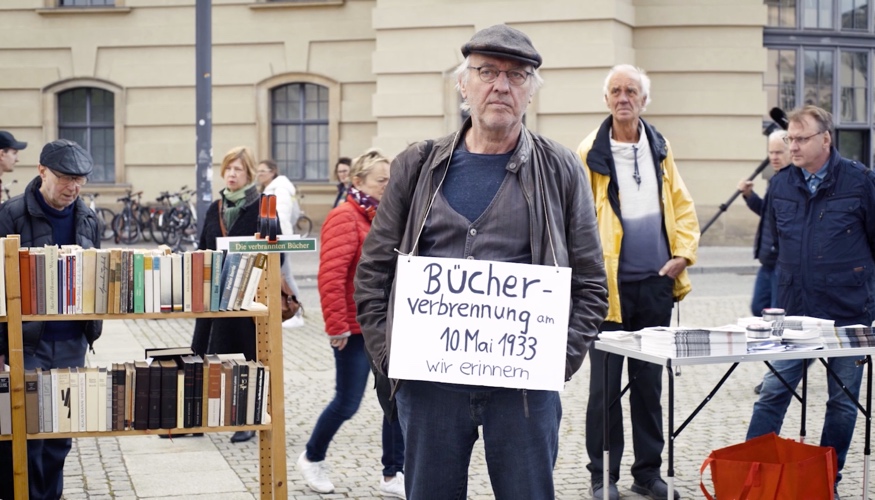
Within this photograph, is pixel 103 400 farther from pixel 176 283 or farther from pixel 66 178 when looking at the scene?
pixel 66 178

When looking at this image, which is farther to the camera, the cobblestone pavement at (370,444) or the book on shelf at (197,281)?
the cobblestone pavement at (370,444)

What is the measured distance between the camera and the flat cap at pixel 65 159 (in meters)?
5.48

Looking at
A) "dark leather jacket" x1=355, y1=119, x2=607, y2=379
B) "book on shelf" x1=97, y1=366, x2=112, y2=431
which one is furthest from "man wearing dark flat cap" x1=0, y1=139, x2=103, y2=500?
"dark leather jacket" x1=355, y1=119, x2=607, y2=379

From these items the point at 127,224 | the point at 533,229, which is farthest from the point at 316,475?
the point at 127,224

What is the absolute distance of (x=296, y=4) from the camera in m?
23.8

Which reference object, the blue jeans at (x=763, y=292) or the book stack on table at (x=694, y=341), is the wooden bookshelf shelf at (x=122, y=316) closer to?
the book stack on table at (x=694, y=341)

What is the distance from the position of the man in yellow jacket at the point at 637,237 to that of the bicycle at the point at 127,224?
18763mm

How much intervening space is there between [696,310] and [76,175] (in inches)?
388

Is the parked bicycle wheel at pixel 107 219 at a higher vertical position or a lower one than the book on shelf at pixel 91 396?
higher

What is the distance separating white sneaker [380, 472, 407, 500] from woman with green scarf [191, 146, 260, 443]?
5.18 ft

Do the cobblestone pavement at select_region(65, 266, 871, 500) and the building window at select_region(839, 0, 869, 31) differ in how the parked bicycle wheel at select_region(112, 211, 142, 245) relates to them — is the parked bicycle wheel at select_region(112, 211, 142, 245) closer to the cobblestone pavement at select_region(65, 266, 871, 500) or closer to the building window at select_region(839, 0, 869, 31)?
the cobblestone pavement at select_region(65, 266, 871, 500)

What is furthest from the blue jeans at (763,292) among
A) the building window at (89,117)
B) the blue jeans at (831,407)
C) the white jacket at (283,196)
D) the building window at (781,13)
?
the building window at (89,117)

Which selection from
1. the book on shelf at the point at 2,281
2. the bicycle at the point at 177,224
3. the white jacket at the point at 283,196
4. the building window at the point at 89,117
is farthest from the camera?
the building window at the point at 89,117

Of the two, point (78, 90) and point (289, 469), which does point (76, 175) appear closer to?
point (289, 469)
